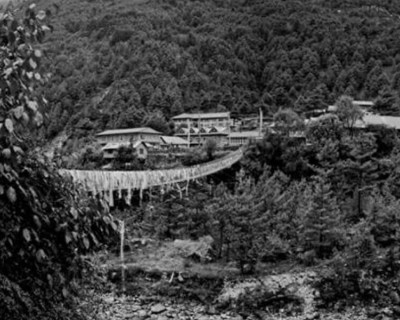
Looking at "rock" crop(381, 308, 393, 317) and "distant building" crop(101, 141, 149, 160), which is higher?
"distant building" crop(101, 141, 149, 160)

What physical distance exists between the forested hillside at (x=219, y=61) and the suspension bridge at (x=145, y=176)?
487 inches

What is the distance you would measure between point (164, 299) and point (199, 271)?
176 centimetres

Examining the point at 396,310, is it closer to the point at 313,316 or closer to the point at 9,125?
the point at 313,316

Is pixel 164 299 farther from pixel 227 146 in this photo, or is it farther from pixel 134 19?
pixel 134 19

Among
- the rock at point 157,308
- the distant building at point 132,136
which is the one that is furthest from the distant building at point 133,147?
the rock at point 157,308

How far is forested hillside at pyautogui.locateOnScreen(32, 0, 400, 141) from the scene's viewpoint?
43.4 metres

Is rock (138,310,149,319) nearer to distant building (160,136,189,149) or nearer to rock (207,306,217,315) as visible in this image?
rock (207,306,217,315)

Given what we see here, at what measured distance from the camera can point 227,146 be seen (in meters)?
29.0

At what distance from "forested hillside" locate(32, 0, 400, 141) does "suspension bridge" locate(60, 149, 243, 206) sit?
12.4 m

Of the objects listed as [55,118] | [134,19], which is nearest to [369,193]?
[55,118]

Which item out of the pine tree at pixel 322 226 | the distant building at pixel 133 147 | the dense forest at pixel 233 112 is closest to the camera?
the dense forest at pixel 233 112

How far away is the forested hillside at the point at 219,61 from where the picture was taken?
43.4 metres

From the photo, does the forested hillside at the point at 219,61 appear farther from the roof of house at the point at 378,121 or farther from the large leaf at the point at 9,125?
the large leaf at the point at 9,125

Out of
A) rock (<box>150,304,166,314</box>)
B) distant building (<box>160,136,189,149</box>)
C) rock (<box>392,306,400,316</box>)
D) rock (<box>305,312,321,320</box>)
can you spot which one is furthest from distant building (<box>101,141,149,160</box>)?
rock (<box>392,306,400,316</box>)
